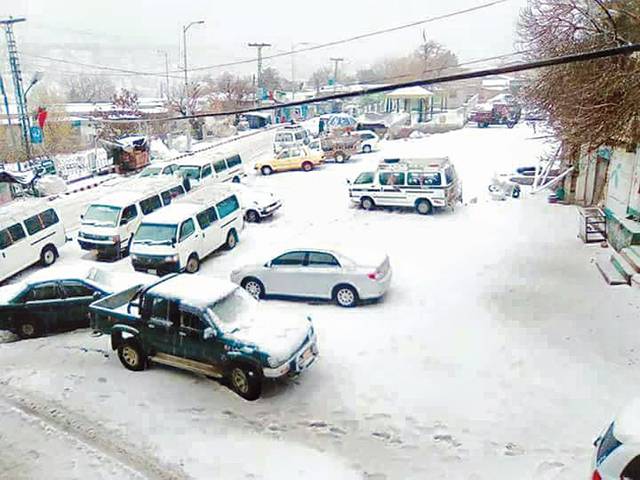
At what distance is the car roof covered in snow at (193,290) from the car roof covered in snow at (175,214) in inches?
205

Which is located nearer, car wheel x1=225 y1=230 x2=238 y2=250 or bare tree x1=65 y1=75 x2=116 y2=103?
car wheel x1=225 y1=230 x2=238 y2=250

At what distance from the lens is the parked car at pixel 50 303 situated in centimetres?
1161

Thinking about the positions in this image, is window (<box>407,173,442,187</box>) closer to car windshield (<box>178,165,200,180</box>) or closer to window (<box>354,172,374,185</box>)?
window (<box>354,172,374,185</box>)

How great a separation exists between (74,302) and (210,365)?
4.27m

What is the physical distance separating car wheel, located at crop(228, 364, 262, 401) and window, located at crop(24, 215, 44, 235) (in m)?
10.2

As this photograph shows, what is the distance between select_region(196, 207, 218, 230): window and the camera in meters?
15.7

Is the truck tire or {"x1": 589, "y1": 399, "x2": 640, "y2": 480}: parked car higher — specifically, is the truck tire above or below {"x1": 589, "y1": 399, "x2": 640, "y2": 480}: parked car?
below

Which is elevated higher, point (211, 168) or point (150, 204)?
point (211, 168)

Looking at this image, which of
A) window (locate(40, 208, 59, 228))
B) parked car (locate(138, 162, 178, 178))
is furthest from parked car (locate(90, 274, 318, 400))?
parked car (locate(138, 162, 178, 178))

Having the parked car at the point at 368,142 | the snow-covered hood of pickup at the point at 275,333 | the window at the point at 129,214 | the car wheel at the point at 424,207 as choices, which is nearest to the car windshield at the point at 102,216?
the window at the point at 129,214

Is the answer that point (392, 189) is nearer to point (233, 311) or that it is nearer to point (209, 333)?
point (233, 311)

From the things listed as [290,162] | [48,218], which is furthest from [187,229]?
[290,162]

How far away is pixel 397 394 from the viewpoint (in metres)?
8.60

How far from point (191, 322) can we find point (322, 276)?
384 centimetres
